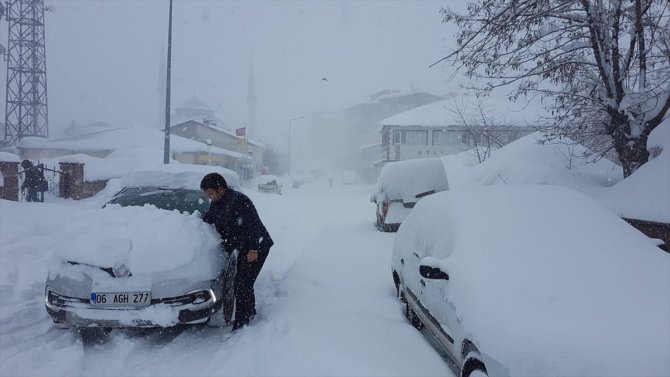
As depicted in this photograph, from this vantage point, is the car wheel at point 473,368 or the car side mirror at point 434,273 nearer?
the car wheel at point 473,368

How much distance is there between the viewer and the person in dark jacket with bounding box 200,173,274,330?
4.51m

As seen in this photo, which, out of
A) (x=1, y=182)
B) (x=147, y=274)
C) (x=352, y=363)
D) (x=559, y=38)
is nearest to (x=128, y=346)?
(x=147, y=274)

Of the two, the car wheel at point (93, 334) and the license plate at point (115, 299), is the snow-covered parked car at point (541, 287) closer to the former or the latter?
the license plate at point (115, 299)

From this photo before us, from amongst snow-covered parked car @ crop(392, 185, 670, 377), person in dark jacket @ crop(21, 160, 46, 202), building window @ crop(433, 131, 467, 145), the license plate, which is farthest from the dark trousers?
building window @ crop(433, 131, 467, 145)

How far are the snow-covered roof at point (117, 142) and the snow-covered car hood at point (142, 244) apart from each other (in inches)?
1301

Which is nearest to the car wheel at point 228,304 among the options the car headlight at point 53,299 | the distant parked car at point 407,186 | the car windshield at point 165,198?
the car windshield at point 165,198

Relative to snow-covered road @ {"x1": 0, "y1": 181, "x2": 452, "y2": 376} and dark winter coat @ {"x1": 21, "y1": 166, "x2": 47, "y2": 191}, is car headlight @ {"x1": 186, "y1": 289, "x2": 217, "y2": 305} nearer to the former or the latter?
snow-covered road @ {"x1": 0, "y1": 181, "x2": 452, "y2": 376}

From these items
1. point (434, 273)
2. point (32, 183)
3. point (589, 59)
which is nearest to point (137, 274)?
point (434, 273)

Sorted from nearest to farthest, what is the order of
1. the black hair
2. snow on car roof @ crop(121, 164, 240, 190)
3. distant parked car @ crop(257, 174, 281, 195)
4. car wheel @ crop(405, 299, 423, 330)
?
the black hair
car wheel @ crop(405, 299, 423, 330)
snow on car roof @ crop(121, 164, 240, 190)
distant parked car @ crop(257, 174, 281, 195)

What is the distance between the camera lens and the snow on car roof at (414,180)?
432 inches

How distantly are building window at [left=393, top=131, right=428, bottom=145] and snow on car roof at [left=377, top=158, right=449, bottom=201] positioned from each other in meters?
35.2

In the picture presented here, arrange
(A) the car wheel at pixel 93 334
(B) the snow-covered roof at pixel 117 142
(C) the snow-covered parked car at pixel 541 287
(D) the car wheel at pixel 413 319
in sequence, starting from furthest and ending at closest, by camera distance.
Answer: (B) the snow-covered roof at pixel 117 142 < (D) the car wheel at pixel 413 319 < (A) the car wheel at pixel 93 334 < (C) the snow-covered parked car at pixel 541 287

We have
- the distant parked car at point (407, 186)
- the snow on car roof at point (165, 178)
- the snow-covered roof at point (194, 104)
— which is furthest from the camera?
the snow-covered roof at point (194, 104)

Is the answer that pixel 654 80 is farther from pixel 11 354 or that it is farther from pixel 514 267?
pixel 11 354
